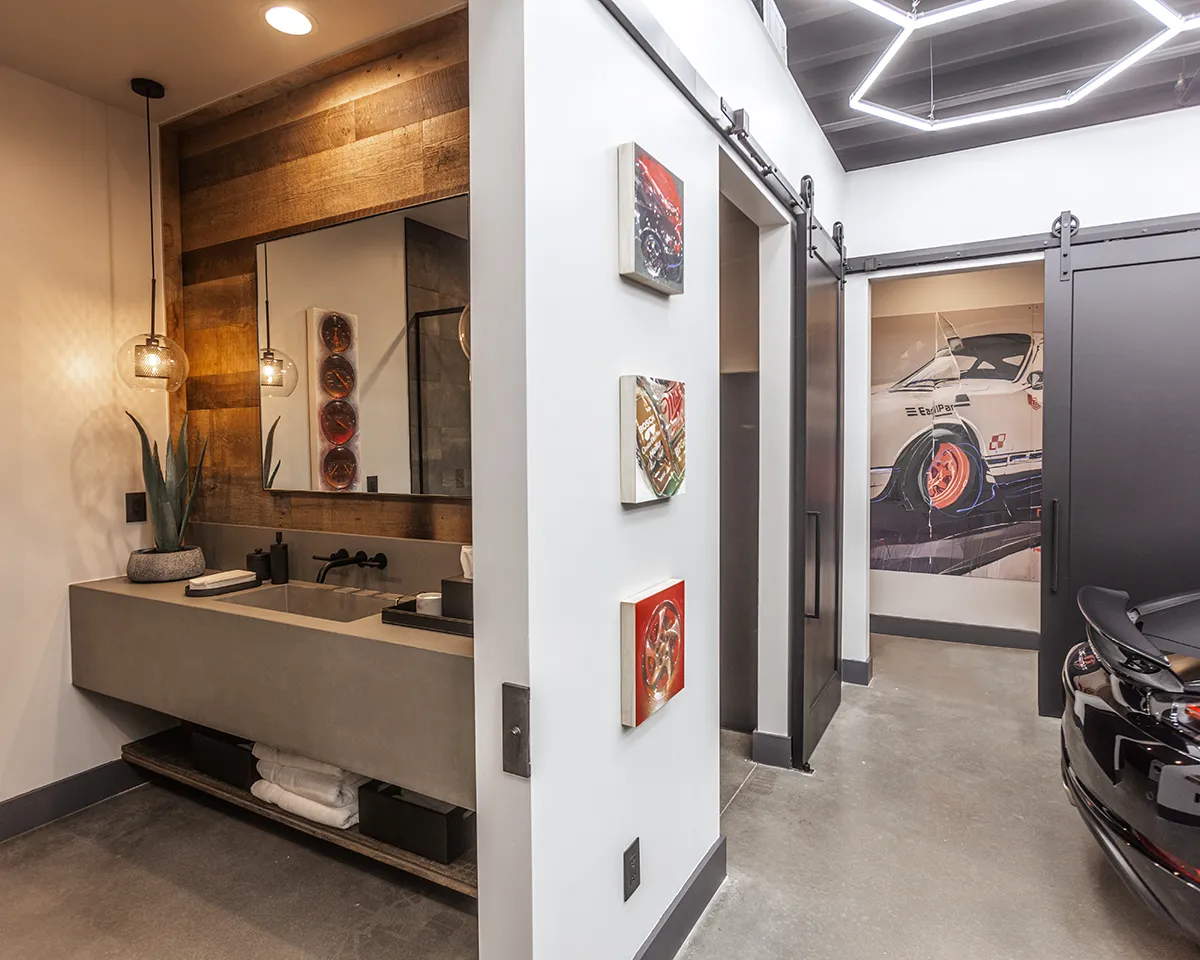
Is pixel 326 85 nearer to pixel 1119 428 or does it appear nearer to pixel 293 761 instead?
pixel 293 761

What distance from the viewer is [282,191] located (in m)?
2.78

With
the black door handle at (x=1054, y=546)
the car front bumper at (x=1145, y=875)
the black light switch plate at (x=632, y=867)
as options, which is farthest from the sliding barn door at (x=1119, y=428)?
the black light switch plate at (x=632, y=867)

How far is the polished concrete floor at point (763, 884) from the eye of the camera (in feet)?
6.28

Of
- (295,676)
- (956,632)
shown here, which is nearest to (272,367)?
(295,676)

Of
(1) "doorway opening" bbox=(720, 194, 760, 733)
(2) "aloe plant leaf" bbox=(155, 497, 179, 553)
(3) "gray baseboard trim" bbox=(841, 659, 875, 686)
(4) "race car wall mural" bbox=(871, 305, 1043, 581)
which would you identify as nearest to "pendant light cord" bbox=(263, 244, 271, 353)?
(2) "aloe plant leaf" bbox=(155, 497, 179, 553)

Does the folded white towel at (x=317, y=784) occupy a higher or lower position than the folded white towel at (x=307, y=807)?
higher

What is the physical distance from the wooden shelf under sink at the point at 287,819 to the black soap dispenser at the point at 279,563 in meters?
0.75

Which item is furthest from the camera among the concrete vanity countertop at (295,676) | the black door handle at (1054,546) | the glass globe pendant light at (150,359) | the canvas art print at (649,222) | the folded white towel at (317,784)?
the black door handle at (1054,546)

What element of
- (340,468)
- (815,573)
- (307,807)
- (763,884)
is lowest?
(763,884)

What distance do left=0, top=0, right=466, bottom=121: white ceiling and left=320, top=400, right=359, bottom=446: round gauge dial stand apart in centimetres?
123

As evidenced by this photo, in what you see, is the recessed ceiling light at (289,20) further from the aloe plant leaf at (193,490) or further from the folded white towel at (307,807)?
the folded white towel at (307,807)

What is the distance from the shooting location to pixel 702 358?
2.04m

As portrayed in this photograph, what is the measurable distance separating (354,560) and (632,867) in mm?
1493

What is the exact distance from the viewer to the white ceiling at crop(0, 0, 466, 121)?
2.12 meters
